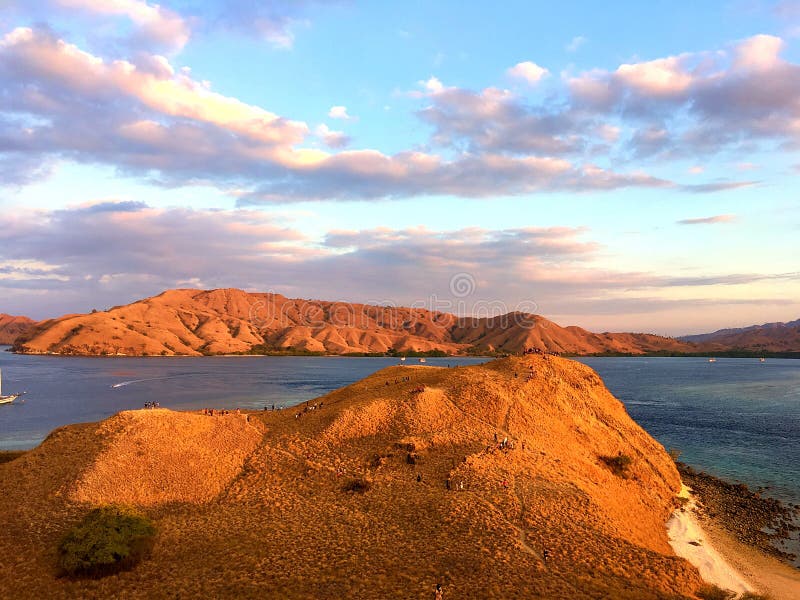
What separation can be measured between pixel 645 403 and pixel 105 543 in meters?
103

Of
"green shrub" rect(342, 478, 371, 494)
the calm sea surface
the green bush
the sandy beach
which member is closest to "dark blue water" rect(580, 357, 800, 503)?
the calm sea surface

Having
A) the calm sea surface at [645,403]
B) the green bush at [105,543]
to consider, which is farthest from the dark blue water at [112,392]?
the green bush at [105,543]

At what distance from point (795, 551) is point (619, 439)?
14024 mm

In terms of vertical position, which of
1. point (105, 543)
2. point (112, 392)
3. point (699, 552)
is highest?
point (105, 543)

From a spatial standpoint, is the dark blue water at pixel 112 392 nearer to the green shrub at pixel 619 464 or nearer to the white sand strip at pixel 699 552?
the green shrub at pixel 619 464

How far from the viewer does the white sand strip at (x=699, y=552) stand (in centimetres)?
2683

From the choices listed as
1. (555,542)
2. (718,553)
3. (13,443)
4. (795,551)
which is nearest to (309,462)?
(555,542)

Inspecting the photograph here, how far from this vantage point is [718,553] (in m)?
31.3

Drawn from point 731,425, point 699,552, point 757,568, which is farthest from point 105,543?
point 731,425

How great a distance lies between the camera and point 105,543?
2333 centimetres

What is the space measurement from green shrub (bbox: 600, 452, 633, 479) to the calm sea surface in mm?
16275

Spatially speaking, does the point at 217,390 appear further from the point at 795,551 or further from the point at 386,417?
the point at 795,551

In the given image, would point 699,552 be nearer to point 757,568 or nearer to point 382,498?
point 757,568

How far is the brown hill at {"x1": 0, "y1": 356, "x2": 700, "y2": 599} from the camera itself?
72.6ft
